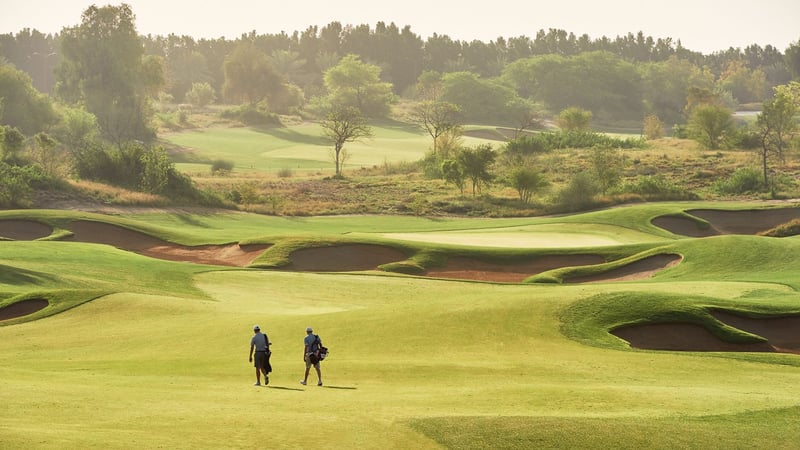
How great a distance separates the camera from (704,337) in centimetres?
3428

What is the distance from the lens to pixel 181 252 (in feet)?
207

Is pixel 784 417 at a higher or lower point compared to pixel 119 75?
lower

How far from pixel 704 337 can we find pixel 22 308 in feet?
84.9

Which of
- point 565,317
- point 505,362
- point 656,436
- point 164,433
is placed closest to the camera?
point 164,433

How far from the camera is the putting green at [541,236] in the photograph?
69750mm

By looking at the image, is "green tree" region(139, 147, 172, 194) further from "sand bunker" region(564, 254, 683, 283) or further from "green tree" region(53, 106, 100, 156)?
"green tree" region(53, 106, 100, 156)

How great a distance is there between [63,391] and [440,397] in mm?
8807

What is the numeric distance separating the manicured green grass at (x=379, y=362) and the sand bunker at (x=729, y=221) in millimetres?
21267

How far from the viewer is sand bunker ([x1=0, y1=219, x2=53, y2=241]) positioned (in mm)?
65438

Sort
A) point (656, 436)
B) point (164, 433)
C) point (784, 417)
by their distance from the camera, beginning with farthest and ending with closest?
Answer: point (784, 417) < point (656, 436) < point (164, 433)

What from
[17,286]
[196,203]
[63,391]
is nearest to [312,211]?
[196,203]

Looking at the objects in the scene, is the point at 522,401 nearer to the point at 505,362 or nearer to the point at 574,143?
the point at 505,362

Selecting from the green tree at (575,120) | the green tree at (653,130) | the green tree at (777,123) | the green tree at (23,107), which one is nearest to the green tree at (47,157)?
the green tree at (23,107)

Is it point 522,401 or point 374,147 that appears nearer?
point 522,401
